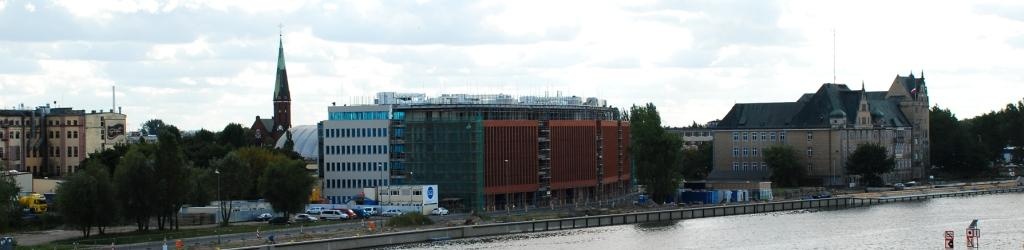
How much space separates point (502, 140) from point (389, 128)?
9.77 meters

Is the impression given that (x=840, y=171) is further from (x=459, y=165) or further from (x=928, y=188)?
(x=459, y=165)

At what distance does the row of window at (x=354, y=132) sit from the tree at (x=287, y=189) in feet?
59.0

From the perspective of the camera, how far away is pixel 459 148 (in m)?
136

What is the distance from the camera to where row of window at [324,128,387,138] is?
461 feet

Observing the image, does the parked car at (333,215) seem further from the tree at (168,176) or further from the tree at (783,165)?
the tree at (783,165)

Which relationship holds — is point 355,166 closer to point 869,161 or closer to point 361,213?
point 361,213

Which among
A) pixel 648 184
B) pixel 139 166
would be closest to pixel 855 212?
pixel 648 184

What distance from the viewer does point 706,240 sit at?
115 meters

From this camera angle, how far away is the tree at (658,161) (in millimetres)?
152750

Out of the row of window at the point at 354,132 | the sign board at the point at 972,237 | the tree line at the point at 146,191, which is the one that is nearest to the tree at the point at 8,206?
the tree line at the point at 146,191

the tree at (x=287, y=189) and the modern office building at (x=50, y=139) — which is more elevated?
the modern office building at (x=50, y=139)

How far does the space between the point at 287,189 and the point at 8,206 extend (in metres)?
22.0

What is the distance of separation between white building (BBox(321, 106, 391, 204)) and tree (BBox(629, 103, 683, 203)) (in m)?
26.7

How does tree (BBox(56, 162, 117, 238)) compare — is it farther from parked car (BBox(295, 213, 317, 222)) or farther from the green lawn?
parked car (BBox(295, 213, 317, 222))
